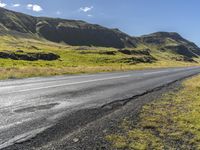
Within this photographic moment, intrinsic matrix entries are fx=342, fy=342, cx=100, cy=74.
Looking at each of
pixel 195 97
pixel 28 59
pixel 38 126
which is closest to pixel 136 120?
pixel 38 126

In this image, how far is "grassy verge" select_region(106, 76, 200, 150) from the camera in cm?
777

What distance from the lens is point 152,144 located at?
777cm

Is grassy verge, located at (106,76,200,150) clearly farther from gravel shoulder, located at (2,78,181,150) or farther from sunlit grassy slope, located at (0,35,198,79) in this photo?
sunlit grassy slope, located at (0,35,198,79)

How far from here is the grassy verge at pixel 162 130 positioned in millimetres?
7773

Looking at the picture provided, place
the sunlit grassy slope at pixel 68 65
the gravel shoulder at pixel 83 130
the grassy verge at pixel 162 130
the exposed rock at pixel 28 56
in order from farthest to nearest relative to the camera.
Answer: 1. the exposed rock at pixel 28 56
2. the sunlit grassy slope at pixel 68 65
3. the grassy verge at pixel 162 130
4. the gravel shoulder at pixel 83 130

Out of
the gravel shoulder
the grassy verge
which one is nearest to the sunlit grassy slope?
the gravel shoulder

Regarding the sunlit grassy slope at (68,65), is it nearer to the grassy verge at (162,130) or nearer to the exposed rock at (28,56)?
the exposed rock at (28,56)

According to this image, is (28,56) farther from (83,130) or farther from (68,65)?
(83,130)

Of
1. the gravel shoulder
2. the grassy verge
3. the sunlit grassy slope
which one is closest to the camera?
the gravel shoulder

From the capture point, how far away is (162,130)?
915 centimetres

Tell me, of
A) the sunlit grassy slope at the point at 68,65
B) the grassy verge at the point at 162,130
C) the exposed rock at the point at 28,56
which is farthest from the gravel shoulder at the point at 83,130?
the exposed rock at the point at 28,56

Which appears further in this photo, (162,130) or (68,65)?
(68,65)

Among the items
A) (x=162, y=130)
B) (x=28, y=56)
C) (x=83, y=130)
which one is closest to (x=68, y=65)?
(x=28, y=56)

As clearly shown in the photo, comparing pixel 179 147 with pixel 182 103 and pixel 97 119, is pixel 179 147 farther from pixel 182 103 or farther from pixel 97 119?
pixel 182 103
